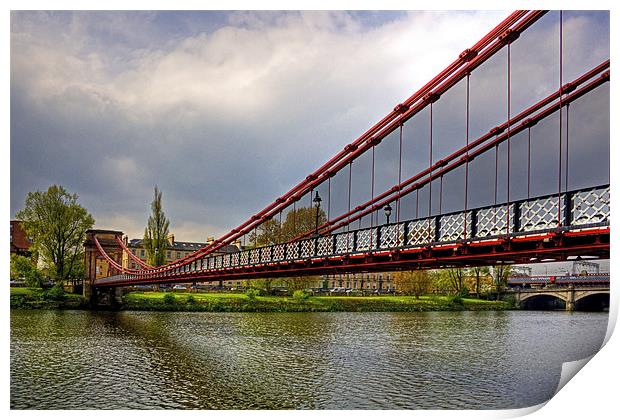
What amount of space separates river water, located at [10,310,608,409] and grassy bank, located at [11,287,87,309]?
13.4ft

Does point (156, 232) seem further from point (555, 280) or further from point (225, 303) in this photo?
point (555, 280)

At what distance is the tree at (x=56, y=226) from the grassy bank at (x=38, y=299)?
1200 millimetres

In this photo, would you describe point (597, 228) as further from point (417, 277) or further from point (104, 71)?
point (417, 277)

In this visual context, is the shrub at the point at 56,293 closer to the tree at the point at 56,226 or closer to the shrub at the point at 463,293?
the tree at the point at 56,226

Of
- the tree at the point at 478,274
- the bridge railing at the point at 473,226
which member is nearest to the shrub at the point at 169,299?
the bridge railing at the point at 473,226

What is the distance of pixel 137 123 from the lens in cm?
3847

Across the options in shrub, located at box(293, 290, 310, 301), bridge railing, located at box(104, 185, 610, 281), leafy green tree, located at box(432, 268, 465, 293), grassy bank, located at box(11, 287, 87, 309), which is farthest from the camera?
leafy green tree, located at box(432, 268, 465, 293)

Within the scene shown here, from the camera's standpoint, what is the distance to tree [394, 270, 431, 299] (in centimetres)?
4388

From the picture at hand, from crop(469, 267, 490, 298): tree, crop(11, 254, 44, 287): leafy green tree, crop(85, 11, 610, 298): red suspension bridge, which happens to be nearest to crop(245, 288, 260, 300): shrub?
crop(85, 11, 610, 298): red suspension bridge

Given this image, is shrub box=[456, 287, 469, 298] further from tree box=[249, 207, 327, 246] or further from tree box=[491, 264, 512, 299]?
tree box=[249, 207, 327, 246]

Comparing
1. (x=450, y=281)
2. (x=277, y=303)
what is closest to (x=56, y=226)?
(x=277, y=303)

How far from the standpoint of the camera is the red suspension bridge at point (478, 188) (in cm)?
1046

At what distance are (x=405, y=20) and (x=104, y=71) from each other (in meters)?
14.5

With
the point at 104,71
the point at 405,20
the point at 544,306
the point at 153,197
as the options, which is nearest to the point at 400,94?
the point at 405,20
